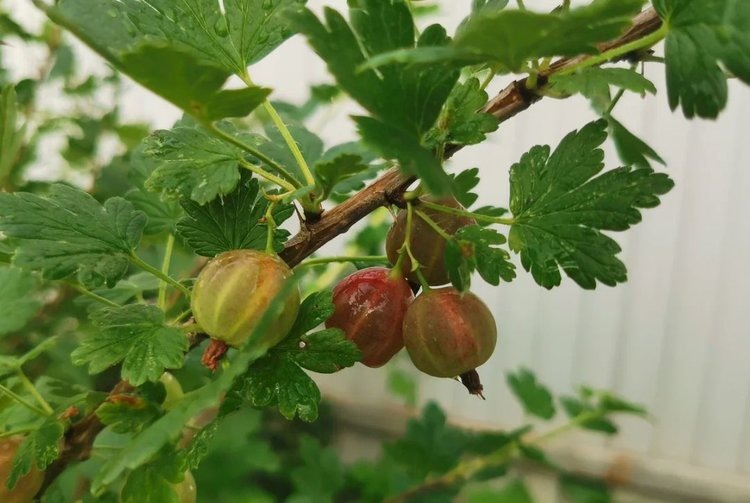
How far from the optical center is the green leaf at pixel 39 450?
16.9 inches

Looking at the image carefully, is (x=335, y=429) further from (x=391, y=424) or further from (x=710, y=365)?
(x=710, y=365)

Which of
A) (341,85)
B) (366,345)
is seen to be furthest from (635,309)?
(341,85)

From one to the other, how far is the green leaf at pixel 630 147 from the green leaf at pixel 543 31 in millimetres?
168

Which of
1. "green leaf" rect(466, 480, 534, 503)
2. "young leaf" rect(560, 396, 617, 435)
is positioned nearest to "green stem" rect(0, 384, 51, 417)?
"green leaf" rect(466, 480, 534, 503)

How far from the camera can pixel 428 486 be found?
999mm

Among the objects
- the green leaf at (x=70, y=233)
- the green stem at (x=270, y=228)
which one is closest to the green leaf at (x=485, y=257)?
the green stem at (x=270, y=228)

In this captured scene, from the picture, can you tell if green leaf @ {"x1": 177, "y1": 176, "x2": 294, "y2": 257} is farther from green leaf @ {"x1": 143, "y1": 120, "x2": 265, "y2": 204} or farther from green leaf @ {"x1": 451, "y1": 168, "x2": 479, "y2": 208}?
green leaf @ {"x1": 451, "y1": 168, "x2": 479, "y2": 208}

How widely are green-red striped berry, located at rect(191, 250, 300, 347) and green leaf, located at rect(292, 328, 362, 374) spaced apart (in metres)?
0.02

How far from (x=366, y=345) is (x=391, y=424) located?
1.54 m

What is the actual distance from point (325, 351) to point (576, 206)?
0.16m

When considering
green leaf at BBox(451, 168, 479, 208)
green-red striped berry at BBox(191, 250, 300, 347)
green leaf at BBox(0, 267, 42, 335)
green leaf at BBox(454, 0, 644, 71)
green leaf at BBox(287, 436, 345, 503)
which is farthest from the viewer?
green leaf at BBox(287, 436, 345, 503)

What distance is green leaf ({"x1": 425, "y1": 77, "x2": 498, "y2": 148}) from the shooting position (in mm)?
365

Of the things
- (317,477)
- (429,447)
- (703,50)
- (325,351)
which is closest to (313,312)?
(325,351)

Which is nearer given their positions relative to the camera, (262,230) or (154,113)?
(262,230)
